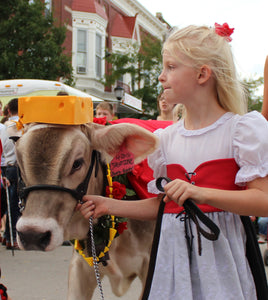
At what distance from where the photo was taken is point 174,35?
1.79 meters

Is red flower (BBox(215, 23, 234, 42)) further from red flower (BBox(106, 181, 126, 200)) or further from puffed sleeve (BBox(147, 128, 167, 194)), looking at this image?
red flower (BBox(106, 181, 126, 200))

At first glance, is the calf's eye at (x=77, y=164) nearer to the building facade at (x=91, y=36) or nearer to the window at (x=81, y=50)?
the building facade at (x=91, y=36)

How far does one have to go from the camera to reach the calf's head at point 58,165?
1.69 metres

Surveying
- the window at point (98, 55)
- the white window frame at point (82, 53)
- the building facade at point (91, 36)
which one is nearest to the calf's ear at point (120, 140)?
the building facade at point (91, 36)

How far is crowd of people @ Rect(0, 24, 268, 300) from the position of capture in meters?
1.52

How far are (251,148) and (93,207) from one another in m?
0.78

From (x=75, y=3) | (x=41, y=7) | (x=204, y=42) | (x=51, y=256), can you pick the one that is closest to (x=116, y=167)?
(x=204, y=42)

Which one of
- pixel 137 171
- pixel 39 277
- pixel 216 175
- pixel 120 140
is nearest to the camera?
pixel 216 175

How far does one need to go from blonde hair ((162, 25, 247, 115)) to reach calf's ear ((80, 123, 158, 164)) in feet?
1.34

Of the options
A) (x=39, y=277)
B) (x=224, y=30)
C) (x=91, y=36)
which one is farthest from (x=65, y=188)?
(x=91, y=36)

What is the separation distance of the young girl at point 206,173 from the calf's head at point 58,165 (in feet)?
0.44

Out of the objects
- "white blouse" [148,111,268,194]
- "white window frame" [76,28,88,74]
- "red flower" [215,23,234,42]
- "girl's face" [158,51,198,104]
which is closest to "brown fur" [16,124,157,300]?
"white blouse" [148,111,268,194]

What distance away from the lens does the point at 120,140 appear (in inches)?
80.5

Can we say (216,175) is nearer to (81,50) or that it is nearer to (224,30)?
(224,30)
